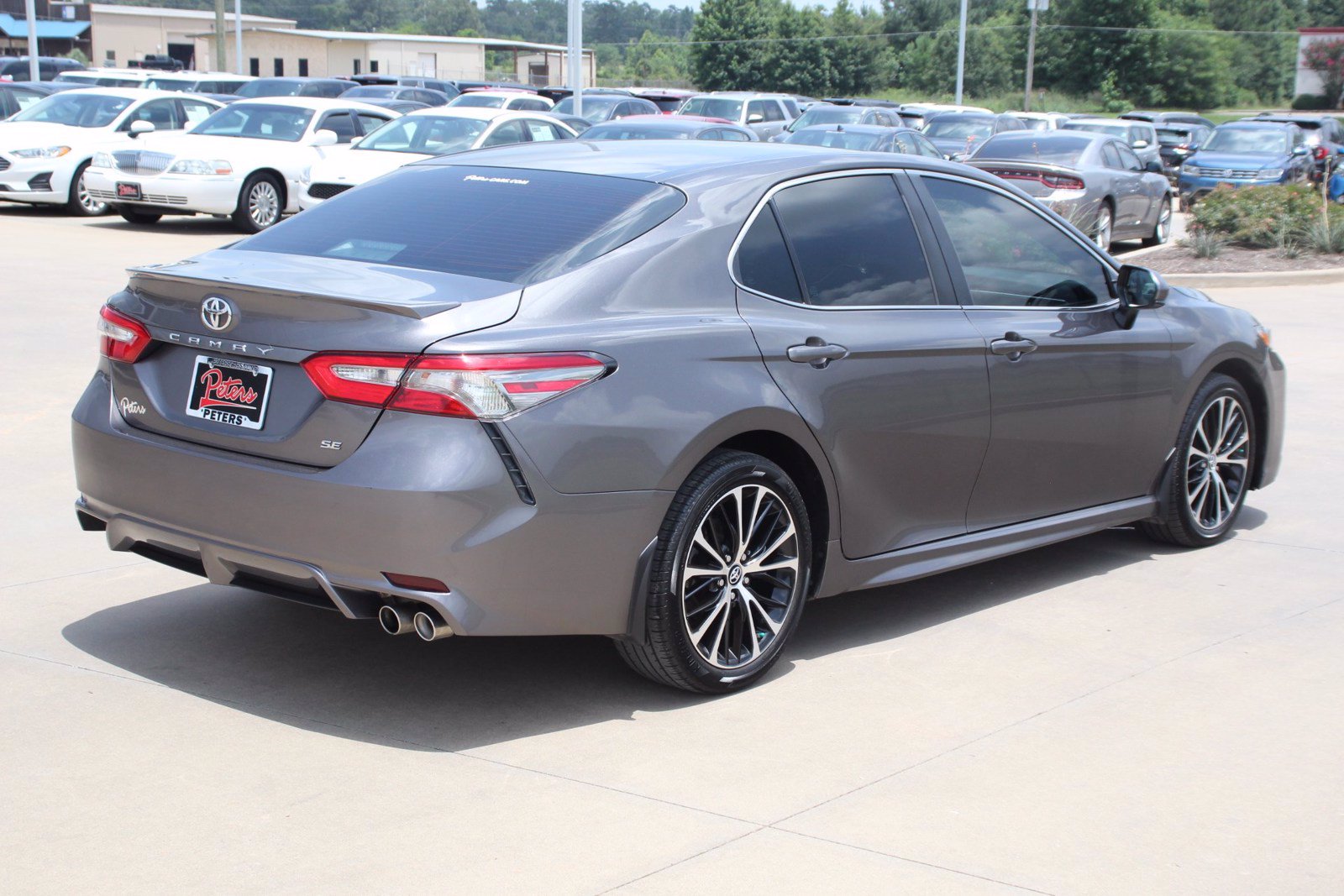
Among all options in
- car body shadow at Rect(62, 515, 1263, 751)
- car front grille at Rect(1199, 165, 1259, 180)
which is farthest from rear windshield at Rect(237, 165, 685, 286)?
Result: car front grille at Rect(1199, 165, 1259, 180)

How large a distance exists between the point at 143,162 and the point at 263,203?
1473 mm

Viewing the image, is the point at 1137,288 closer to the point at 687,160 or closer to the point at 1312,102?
the point at 687,160

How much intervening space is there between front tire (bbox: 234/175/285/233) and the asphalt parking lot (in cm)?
1330

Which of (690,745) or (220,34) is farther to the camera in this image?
(220,34)

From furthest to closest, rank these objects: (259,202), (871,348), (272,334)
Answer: (259,202) → (871,348) → (272,334)

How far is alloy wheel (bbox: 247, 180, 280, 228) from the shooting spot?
19.2 m

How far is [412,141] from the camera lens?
19391mm

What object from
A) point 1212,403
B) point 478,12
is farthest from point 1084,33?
point 478,12

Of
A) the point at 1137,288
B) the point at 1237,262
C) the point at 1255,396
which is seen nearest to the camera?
the point at 1137,288

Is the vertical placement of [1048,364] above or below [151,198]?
above

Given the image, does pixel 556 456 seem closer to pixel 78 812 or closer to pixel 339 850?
pixel 339 850

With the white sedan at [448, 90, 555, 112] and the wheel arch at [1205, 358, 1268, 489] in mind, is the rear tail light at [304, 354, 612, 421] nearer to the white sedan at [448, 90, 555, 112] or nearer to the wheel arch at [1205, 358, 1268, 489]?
the wheel arch at [1205, 358, 1268, 489]

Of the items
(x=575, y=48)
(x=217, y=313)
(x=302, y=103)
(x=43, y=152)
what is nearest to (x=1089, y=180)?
(x=302, y=103)

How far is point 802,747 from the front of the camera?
14.5 ft
